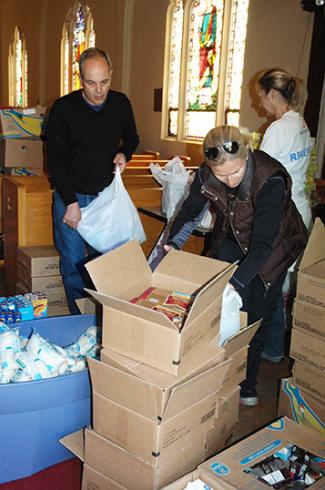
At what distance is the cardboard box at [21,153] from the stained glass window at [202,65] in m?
2.13

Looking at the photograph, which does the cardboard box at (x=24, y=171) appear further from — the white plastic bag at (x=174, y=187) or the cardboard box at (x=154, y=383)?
the cardboard box at (x=154, y=383)

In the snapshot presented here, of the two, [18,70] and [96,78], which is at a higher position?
[18,70]

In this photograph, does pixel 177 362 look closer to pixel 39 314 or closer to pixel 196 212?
pixel 196 212

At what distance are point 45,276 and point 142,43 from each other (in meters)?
4.72

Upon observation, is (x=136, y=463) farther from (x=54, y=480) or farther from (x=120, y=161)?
(x=120, y=161)

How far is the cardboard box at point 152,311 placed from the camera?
4.79 ft


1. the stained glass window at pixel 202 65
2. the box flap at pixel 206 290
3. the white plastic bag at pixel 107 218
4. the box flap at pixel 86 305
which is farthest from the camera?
the stained glass window at pixel 202 65

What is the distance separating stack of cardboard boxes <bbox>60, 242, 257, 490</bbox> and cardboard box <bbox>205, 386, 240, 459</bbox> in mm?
21

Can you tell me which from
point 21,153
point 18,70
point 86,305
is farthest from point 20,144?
point 18,70

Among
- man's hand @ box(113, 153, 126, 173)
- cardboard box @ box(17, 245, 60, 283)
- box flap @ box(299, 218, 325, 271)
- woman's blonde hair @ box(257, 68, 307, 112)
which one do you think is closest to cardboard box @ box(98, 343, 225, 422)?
box flap @ box(299, 218, 325, 271)

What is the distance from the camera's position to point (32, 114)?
459cm

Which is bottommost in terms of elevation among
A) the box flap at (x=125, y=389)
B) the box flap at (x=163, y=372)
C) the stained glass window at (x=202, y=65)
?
the box flap at (x=125, y=389)

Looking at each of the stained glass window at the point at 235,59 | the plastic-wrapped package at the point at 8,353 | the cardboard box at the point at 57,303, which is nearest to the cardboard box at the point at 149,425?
the plastic-wrapped package at the point at 8,353

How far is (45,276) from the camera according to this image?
321cm
